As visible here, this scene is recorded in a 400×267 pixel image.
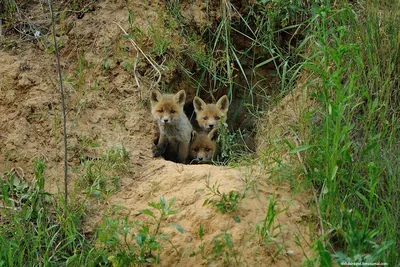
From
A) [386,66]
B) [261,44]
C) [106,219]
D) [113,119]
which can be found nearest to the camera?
[106,219]

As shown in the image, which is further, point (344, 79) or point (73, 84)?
point (73, 84)

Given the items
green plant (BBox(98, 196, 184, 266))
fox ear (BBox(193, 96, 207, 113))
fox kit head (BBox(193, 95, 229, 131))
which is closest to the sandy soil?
green plant (BBox(98, 196, 184, 266))

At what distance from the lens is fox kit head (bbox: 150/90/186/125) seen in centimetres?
762

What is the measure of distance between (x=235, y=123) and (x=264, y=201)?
3.50m

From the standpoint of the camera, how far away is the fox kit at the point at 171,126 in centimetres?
765

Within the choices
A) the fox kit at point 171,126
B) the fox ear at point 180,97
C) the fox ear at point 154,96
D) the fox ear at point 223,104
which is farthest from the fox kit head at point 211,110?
the fox ear at point 154,96

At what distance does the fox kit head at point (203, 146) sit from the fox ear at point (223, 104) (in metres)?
0.32

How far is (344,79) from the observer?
6.42 m

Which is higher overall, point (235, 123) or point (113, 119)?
point (113, 119)

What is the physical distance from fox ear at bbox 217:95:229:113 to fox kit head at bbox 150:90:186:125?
2.36 ft

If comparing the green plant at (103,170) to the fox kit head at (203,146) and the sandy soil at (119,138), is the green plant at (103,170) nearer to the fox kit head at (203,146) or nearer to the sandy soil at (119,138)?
the sandy soil at (119,138)

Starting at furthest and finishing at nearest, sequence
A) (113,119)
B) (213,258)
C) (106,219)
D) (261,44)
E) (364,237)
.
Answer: (261,44) → (113,119) → (106,219) → (213,258) → (364,237)

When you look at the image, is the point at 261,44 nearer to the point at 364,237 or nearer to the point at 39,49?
the point at 39,49

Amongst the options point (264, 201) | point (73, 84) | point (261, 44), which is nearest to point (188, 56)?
point (261, 44)
